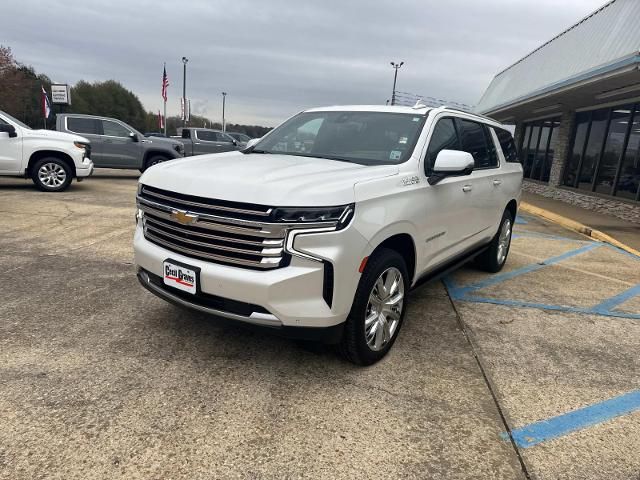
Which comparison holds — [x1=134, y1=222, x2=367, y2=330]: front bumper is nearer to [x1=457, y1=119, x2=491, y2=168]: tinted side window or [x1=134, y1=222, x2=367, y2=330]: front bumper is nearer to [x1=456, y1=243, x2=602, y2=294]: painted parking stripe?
[x1=457, y1=119, x2=491, y2=168]: tinted side window

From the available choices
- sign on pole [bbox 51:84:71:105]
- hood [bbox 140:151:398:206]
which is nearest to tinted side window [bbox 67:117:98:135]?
hood [bbox 140:151:398:206]

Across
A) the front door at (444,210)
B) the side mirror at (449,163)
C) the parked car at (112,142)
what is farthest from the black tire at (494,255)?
the parked car at (112,142)

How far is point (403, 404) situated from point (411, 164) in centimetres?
170

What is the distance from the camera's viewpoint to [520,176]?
621cm

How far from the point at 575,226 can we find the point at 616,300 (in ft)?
17.3

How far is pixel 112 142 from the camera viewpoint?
13.6 meters

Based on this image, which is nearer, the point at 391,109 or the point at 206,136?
the point at 391,109

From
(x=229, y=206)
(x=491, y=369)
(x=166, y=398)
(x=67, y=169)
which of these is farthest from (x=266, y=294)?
(x=67, y=169)

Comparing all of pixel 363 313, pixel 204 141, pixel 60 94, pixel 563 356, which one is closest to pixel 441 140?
pixel 363 313

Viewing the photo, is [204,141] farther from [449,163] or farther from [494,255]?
[449,163]

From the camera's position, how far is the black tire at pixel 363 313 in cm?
296

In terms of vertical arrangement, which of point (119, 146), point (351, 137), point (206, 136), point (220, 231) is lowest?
point (119, 146)

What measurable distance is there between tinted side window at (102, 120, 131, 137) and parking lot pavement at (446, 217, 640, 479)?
37.5 ft

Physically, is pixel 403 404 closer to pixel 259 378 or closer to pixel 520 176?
pixel 259 378
